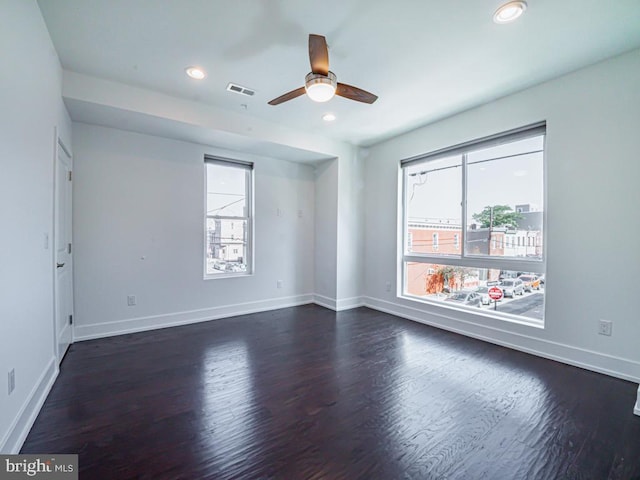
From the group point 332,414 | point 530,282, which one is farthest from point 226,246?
point 530,282

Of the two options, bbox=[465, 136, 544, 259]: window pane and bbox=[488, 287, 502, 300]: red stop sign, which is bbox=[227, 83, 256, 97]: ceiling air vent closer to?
bbox=[465, 136, 544, 259]: window pane

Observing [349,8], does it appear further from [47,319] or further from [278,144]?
[47,319]

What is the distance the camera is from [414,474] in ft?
5.01

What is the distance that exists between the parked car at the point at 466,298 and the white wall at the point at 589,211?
385 millimetres

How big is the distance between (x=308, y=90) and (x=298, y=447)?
7.99 feet

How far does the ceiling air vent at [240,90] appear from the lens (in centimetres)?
305

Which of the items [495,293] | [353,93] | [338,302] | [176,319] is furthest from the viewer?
[338,302]

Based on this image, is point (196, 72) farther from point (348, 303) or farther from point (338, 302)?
point (348, 303)

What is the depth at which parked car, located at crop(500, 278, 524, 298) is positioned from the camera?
3341 millimetres

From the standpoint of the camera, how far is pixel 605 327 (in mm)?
2631

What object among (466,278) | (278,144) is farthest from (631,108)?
(278,144)

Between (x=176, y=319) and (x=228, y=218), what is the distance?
63.1 inches

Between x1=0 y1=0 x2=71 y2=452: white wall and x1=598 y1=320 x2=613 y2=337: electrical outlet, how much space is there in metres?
4.34

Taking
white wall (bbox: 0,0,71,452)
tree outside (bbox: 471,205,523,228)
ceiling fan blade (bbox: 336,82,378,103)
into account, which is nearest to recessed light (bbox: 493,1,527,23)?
ceiling fan blade (bbox: 336,82,378,103)
